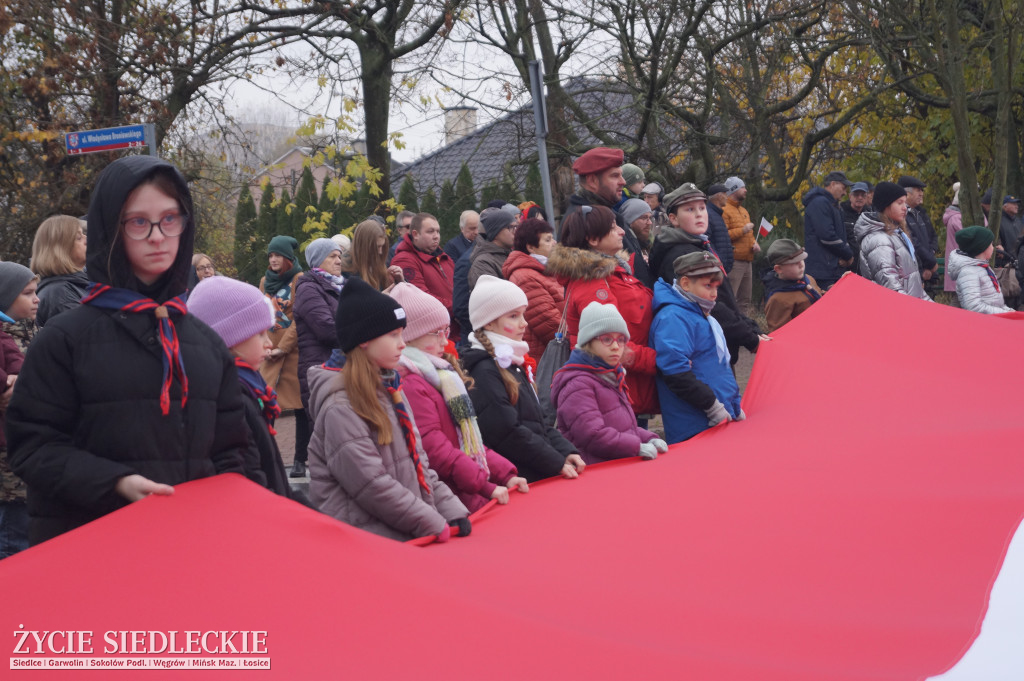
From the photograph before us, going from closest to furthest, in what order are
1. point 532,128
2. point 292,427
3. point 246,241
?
point 292,427, point 532,128, point 246,241

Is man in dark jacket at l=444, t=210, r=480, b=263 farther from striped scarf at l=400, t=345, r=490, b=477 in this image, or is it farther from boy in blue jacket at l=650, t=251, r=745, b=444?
striped scarf at l=400, t=345, r=490, b=477

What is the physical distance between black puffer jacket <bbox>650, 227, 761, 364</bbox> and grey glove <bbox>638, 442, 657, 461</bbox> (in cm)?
170

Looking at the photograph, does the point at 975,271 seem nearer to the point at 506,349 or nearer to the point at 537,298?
the point at 537,298

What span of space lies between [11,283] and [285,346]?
2.97 m

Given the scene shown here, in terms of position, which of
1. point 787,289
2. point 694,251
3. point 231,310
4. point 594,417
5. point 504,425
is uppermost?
point 231,310

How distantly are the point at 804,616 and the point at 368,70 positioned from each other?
13.0 metres

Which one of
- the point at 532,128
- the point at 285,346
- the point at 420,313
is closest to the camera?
the point at 420,313

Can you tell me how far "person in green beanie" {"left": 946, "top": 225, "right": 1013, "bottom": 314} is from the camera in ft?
30.8

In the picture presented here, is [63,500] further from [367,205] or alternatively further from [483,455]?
[367,205]

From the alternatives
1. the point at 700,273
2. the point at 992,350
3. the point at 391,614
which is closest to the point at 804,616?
the point at 391,614

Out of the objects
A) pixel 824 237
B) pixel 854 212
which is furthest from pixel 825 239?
pixel 854 212

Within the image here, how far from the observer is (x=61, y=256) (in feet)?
19.4

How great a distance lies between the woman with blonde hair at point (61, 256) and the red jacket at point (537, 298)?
2727 millimetres

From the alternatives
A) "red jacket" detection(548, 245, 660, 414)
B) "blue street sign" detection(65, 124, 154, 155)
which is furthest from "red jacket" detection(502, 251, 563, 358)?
"blue street sign" detection(65, 124, 154, 155)
